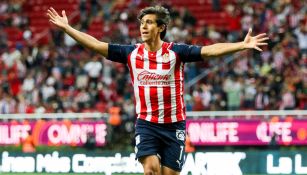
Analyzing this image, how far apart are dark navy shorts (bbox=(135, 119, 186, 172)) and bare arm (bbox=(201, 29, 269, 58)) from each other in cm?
86

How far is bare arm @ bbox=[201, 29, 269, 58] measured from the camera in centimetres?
912

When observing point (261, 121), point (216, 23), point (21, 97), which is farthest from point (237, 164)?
point (216, 23)

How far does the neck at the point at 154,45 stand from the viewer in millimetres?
9703

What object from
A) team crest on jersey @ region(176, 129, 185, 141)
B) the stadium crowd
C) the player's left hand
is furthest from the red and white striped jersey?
the stadium crowd

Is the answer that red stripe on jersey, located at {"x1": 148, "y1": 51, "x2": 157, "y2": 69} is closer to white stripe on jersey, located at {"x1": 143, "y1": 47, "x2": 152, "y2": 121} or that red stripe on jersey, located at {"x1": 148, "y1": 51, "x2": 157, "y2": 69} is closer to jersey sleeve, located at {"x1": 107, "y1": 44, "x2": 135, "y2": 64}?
white stripe on jersey, located at {"x1": 143, "y1": 47, "x2": 152, "y2": 121}

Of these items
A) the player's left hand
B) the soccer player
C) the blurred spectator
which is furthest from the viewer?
the blurred spectator

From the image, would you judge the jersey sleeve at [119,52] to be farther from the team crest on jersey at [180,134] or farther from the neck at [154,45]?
the team crest on jersey at [180,134]

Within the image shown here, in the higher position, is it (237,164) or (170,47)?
(170,47)

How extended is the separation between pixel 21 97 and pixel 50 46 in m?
2.92

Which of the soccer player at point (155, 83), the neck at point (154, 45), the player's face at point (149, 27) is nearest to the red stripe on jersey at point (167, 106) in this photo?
the soccer player at point (155, 83)

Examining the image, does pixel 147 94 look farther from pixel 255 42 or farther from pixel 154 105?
pixel 255 42

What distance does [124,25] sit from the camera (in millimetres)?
26969

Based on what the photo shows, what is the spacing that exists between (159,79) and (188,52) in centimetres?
41

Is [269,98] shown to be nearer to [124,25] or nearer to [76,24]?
[124,25]
